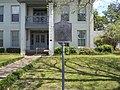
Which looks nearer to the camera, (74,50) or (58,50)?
(58,50)

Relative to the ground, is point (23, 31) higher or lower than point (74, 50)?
higher

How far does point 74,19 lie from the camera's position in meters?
29.0

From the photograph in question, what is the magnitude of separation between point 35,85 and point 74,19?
64.8 feet

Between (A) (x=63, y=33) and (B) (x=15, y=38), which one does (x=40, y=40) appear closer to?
(B) (x=15, y=38)

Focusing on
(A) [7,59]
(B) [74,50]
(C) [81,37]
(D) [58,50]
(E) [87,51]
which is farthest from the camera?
(C) [81,37]

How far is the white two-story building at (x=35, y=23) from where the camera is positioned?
27500mm

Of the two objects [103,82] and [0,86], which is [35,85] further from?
[103,82]

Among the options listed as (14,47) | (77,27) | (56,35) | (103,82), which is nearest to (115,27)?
(77,27)

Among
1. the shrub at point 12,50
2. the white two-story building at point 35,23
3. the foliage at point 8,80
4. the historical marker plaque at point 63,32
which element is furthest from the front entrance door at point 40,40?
the historical marker plaque at point 63,32

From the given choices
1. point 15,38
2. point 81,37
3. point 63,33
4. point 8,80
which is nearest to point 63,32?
point 63,33

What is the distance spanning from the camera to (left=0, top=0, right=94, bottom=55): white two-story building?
2750 centimetres

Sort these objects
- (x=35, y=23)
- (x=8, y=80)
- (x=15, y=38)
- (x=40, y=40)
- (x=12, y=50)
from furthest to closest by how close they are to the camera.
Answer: (x=40, y=40) < (x=15, y=38) < (x=12, y=50) < (x=35, y=23) < (x=8, y=80)

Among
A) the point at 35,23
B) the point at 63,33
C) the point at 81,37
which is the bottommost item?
the point at 63,33

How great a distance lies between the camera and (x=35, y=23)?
27.8 m
